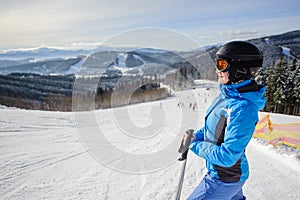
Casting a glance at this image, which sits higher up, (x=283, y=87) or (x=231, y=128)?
(x=231, y=128)

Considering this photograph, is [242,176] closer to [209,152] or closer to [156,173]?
[209,152]

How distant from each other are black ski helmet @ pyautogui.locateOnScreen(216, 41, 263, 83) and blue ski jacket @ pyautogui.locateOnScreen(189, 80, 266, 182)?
0.09m

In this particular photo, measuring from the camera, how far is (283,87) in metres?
30.6

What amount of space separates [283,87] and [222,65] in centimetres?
3412

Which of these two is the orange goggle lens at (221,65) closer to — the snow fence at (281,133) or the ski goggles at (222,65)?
the ski goggles at (222,65)

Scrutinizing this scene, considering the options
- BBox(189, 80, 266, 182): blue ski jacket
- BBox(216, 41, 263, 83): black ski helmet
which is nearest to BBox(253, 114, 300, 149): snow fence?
BBox(189, 80, 266, 182): blue ski jacket

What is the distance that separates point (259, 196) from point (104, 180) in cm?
335

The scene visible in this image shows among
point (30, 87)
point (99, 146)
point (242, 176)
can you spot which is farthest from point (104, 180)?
point (30, 87)

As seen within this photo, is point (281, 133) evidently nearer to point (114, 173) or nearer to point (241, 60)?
point (114, 173)

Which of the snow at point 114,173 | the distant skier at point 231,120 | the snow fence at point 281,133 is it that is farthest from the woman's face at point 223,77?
the snow fence at point 281,133

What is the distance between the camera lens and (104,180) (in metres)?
4.90

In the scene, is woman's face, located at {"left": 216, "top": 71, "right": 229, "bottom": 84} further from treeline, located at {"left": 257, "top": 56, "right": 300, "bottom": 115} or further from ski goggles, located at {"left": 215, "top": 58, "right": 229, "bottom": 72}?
treeline, located at {"left": 257, "top": 56, "right": 300, "bottom": 115}

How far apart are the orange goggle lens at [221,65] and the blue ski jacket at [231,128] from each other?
16 centimetres

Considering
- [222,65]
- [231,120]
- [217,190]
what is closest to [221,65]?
[222,65]
